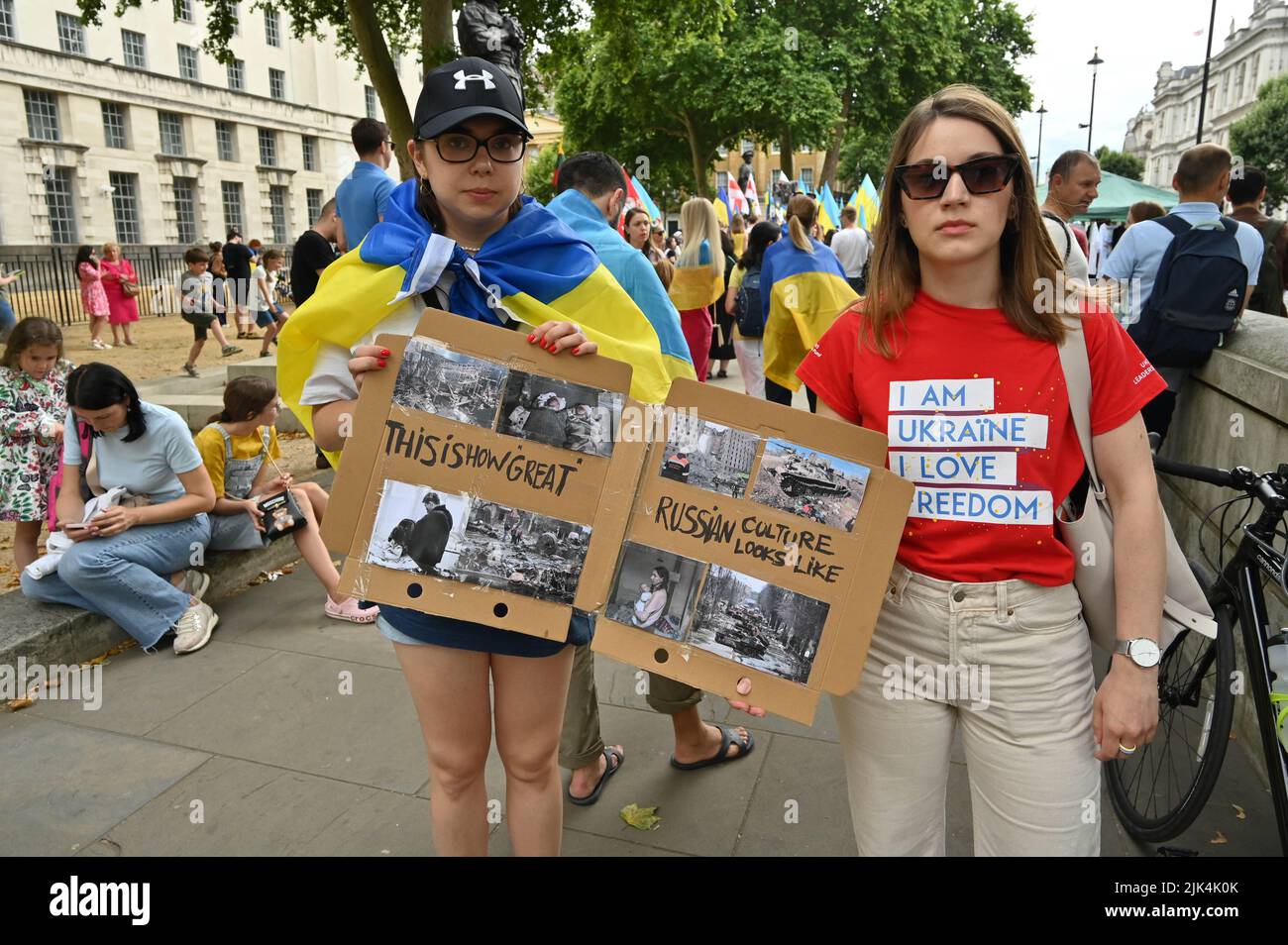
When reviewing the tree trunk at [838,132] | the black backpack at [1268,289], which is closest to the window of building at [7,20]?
the tree trunk at [838,132]

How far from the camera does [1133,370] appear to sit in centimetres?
172

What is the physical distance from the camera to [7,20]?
32.8 metres

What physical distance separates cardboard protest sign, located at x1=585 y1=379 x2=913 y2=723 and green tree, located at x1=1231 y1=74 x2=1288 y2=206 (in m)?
51.6

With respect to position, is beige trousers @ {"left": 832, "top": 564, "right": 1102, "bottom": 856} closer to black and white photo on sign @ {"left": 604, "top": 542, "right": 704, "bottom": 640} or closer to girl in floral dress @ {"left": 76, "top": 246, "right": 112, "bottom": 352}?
black and white photo on sign @ {"left": 604, "top": 542, "right": 704, "bottom": 640}

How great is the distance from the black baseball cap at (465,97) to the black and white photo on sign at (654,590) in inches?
37.4

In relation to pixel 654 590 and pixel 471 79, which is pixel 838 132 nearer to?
pixel 471 79

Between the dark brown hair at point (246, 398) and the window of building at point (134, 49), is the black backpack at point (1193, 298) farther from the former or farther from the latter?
the window of building at point (134, 49)

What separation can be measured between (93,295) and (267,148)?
3171 centimetres

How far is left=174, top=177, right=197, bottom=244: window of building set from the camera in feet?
131

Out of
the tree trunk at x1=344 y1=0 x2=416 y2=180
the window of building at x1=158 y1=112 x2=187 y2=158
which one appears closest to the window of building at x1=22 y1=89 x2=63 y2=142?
the window of building at x1=158 y1=112 x2=187 y2=158

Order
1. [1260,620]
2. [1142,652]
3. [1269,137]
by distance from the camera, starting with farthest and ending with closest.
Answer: [1269,137] → [1260,620] → [1142,652]

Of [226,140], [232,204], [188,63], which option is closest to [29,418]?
[232,204]
